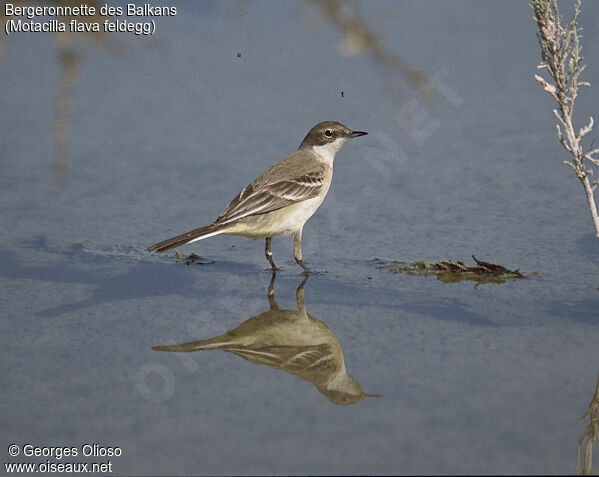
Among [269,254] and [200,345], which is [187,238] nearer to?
[269,254]

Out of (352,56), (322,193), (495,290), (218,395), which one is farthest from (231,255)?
(352,56)

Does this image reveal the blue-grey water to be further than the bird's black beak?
No

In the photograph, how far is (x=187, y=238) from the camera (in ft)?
24.2

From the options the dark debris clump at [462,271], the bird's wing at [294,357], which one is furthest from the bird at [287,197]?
the bird's wing at [294,357]

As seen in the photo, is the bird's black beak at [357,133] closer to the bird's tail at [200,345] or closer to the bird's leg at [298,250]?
the bird's leg at [298,250]

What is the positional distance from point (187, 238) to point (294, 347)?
1.72 m

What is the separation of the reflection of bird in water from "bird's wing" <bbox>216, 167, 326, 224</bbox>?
136 cm

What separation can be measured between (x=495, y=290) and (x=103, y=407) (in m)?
3.24

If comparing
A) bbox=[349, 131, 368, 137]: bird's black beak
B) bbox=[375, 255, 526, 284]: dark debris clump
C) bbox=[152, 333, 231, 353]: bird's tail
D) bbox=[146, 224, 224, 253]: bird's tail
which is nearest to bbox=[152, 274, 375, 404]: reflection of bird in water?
bbox=[152, 333, 231, 353]: bird's tail

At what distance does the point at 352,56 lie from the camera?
36.0ft

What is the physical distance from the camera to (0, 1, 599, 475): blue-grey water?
484cm

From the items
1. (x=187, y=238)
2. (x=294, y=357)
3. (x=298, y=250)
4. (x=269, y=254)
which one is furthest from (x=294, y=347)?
(x=269, y=254)

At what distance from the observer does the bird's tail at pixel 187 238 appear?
7.28 meters

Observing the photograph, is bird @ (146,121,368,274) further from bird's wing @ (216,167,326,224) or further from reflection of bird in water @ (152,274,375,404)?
reflection of bird in water @ (152,274,375,404)
